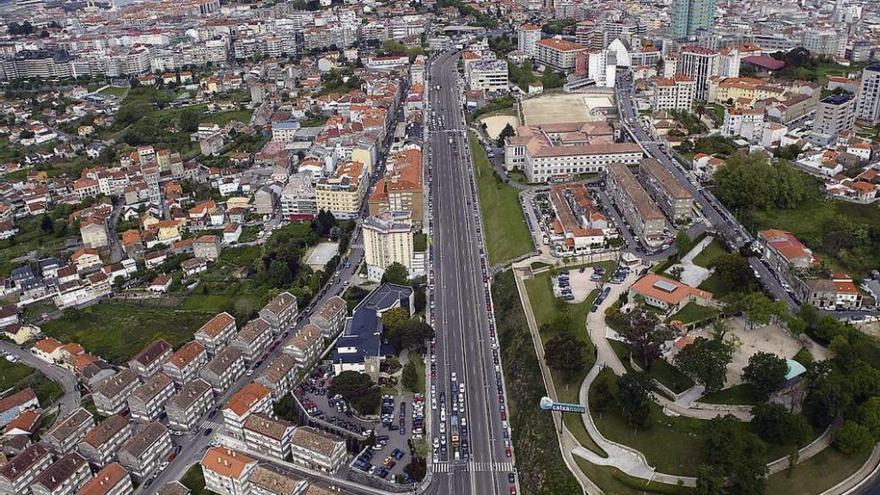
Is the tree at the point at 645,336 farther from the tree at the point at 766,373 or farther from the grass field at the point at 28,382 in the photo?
the grass field at the point at 28,382

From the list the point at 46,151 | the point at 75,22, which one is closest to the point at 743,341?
the point at 46,151

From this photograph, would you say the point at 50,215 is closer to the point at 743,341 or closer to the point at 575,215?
the point at 575,215

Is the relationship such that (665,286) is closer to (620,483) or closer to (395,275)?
(620,483)

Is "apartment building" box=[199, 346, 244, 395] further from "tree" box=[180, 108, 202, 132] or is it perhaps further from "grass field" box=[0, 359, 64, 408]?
"tree" box=[180, 108, 202, 132]

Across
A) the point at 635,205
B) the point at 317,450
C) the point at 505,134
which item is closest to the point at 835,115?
the point at 635,205

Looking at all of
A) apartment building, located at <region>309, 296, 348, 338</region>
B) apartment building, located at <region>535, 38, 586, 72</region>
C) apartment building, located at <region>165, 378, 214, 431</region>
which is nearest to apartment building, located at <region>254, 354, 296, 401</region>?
apartment building, located at <region>165, 378, 214, 431</region>
